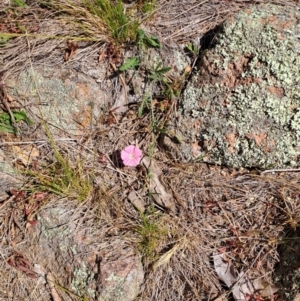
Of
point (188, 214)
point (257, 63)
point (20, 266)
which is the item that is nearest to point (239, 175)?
point (188, 214)

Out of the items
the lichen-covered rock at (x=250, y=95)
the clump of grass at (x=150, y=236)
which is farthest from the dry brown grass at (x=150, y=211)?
the lichen-covered rock at (x=250, y=95)

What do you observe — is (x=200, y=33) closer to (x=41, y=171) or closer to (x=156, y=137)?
(x=156, y=137)

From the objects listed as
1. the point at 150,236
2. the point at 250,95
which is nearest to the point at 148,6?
the point at 250,95

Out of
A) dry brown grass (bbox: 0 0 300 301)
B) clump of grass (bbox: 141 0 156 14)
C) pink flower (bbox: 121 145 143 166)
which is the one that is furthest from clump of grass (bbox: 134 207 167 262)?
clump of grass (bbox: 141 0 156 14)

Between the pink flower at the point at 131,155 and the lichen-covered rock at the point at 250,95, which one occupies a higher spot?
the lichen-covered rock at the point at 250,95

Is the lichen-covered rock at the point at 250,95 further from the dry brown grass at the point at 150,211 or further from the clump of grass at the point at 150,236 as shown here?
the clump of grass at the point at 150,236
